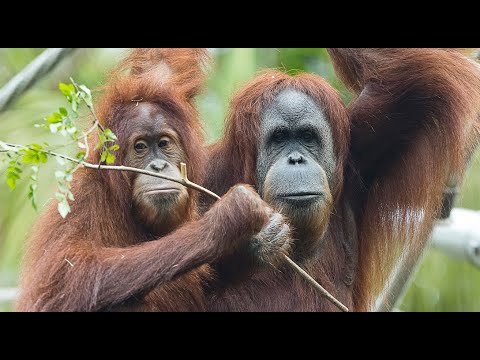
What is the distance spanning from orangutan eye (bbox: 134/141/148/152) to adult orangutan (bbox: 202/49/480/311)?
509mm

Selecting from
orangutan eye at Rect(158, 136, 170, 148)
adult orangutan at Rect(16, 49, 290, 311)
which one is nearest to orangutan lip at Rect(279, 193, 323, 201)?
adult orangutan at Rect(16, 49, 290, 311)

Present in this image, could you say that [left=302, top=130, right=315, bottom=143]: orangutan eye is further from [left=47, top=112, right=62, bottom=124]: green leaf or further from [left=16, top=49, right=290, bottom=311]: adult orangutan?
[left=47, top=112, right=62, bottom=124]: green leaf

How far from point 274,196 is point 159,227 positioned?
0.56m

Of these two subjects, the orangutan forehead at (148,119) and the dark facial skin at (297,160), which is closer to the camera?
the dark facial skin at (297,160)

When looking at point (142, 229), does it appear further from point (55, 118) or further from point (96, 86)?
point (96, 86)

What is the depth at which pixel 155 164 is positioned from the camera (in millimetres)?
4066

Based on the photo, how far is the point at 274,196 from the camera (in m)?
4.00

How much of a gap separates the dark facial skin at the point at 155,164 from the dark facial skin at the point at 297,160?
411mm

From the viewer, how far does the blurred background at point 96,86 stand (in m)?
6.37

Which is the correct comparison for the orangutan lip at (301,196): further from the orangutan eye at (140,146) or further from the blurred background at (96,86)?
the blurred background at (96,86)

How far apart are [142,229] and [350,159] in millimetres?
1137

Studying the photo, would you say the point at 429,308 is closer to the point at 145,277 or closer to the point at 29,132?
the point at 29,132

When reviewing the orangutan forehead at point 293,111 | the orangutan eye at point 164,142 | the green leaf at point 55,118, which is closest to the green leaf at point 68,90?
the green leaf at point 55,118

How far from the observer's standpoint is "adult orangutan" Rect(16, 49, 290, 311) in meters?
3.76
